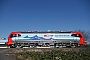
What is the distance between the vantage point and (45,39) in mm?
46000

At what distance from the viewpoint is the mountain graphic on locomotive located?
44156 millimetres

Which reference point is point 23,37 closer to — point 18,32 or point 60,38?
point 18,32

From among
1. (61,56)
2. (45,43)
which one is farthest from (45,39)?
(61,56)

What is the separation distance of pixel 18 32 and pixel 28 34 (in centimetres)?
224

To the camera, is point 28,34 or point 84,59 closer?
point 84,59

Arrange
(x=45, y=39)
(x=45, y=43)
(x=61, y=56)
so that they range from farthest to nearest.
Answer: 1. (x=45, y=39)
2. (x=45, y=43)
3. (x=61, y=56)

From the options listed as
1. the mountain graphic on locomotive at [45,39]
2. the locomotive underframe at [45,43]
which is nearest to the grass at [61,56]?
the locomotive underframe at [45,43]

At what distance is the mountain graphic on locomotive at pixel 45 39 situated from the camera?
44.2 metres

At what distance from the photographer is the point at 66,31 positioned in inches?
1841

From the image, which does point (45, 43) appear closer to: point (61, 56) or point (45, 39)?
point (45, 39)

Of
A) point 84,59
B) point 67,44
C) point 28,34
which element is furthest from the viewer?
point 28,34

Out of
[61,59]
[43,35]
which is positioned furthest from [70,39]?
[61,59]

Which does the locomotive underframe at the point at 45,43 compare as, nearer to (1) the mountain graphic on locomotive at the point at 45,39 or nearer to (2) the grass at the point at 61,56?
(1) the mountain graphic on locomotive at the point at 45,39

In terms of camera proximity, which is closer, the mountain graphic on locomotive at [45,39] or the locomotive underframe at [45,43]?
the locomotive underframe at [45,43]
